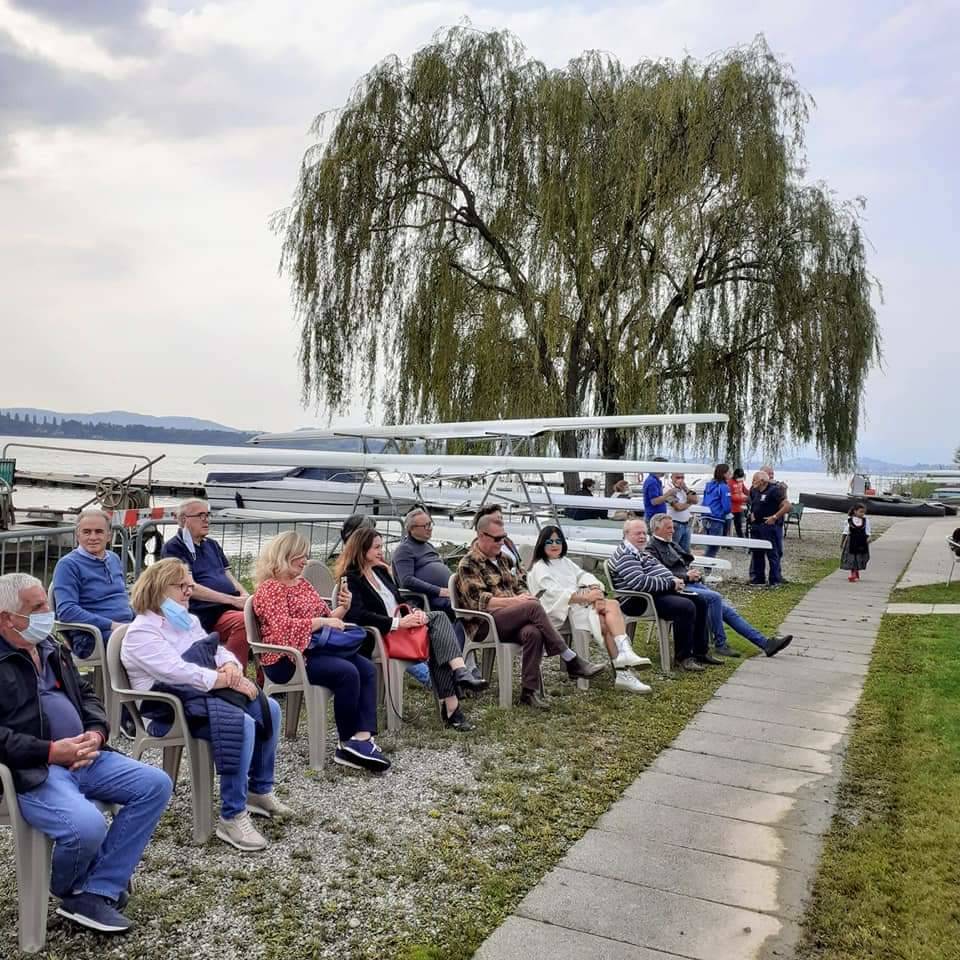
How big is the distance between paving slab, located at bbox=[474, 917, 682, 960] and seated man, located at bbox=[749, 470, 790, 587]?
9842mm

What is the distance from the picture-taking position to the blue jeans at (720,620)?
789 cm

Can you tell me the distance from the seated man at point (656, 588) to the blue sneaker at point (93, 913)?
485cm

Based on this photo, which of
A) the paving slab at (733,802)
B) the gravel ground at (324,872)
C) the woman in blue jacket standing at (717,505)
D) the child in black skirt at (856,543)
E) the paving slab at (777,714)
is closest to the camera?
the gravel ground at (324,872)

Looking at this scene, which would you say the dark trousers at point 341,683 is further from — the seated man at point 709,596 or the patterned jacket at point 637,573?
the seated man at point 709,596

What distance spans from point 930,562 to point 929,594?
453 cm

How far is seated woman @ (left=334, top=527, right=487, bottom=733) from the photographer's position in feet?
18.1

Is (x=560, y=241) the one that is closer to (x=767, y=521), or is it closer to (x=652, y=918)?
(x=767, y=521)

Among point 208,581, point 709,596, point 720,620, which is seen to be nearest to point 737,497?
point 720,620

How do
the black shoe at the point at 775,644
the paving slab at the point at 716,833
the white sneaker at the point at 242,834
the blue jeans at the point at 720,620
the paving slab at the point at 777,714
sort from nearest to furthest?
the white sneaker at the point at 242,834, the paving slab at the point at 716,833, the paving slab at the point at 777,714, the blue jeans at the point at 720,620, the black shoe at the point at 775,644

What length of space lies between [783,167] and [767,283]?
2.00 meters

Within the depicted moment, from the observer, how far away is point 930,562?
640 inches

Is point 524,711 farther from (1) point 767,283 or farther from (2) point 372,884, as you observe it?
(1) point 767,283

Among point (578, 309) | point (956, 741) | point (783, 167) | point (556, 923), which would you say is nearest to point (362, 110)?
point (578, 309)

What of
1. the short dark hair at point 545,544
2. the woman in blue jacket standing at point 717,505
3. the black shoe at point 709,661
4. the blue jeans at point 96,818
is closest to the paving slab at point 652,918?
the blue jeans at point 96,818
